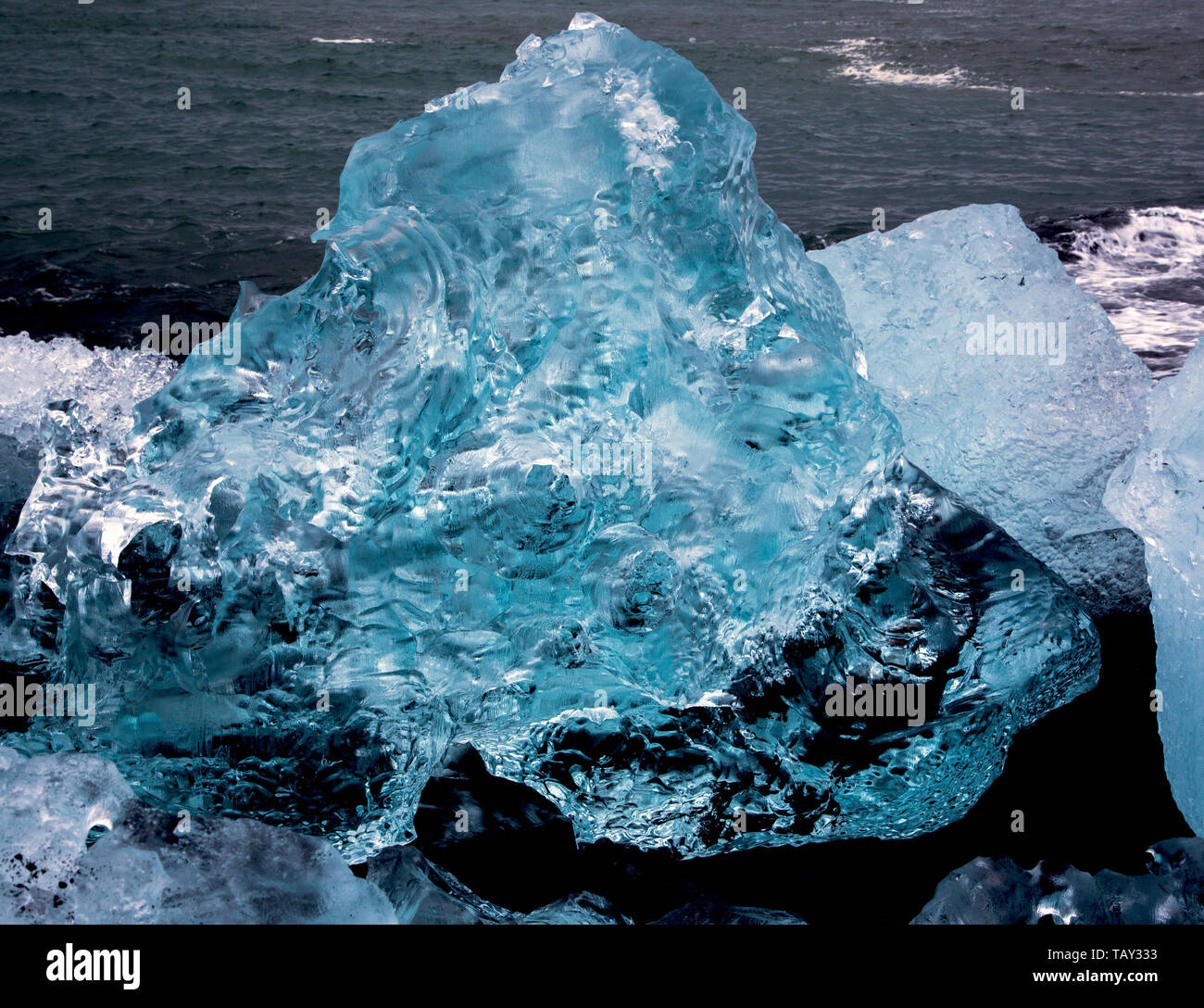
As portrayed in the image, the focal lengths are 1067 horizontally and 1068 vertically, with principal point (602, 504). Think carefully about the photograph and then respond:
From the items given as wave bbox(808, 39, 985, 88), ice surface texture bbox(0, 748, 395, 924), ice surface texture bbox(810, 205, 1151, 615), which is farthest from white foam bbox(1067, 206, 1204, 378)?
wave bbox(808, 39, 985, 88)

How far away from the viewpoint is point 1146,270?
787 cm

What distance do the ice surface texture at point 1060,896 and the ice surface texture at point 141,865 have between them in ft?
4.29

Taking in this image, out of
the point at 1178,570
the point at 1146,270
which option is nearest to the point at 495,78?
the point at 1146,270

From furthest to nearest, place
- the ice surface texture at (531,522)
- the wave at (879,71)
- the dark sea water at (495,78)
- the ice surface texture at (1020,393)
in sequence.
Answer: the wave at (879,71) → the dark sea water at (495,78) → the ice surface texture at (1020,393) → the ice surface texture at (531,522)

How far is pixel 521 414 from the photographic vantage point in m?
2.75

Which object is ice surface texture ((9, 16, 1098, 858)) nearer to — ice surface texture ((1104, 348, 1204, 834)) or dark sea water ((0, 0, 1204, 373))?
ice surface texture ((1104, 348, 1204, 834))

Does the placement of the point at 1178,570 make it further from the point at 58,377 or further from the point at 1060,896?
the point at 58,377

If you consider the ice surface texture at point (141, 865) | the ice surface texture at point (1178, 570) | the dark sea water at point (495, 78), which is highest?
the dark sea water at point (495, 78)

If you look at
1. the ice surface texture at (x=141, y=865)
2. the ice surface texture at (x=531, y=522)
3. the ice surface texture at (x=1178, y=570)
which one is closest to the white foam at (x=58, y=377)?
the ice surface texture at (x=531, y=522)

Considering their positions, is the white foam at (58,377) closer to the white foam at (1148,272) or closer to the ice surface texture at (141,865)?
the ice surface texture at (141,865)

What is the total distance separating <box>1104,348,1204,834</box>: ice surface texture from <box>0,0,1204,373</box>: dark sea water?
3.69m

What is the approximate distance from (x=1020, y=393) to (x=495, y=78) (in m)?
11.9

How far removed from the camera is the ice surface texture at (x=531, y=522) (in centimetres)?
266

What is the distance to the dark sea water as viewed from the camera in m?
7.86
